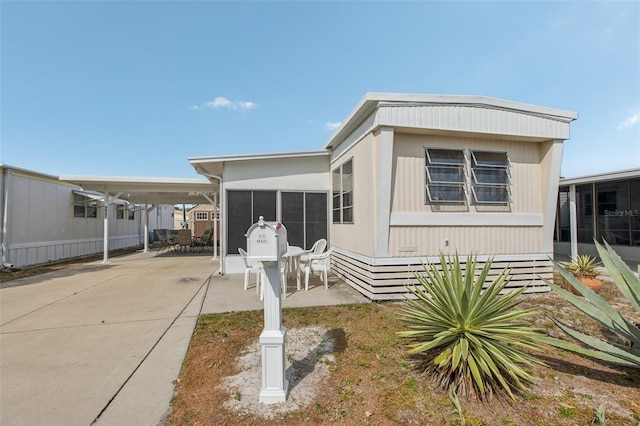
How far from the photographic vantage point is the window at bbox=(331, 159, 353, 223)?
591 cm

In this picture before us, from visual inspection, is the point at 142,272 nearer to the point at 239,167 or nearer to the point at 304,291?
the point at 239,167

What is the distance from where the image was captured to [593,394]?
2293 millimetres

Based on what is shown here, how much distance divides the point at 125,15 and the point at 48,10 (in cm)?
139

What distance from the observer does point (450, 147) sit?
16.7 feet

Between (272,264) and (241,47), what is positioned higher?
(241,47)

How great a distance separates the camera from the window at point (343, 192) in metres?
5.91

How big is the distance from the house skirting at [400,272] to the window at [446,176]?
1124mm

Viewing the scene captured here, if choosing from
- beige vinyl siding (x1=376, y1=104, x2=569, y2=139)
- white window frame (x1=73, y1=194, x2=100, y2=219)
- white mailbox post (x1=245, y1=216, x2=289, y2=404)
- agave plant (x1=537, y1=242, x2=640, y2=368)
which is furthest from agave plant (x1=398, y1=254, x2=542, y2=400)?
white window frame (x1=73, y1=194, x2=100, y2=219)

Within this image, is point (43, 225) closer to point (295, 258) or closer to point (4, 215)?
point (4, 215)

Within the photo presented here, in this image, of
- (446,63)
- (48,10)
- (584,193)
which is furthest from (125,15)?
(584,193)

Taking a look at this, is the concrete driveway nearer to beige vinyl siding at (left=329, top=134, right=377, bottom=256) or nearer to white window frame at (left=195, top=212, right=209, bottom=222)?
beige vinyl siding at (left=329, top=134, right=377, bottom=256)

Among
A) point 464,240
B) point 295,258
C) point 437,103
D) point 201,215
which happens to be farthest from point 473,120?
point 201,215

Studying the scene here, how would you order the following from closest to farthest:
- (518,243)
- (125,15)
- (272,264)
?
1. (272,264)
2. (518,243)
3. (125,15)

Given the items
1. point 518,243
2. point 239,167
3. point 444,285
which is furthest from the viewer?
point 239,167
